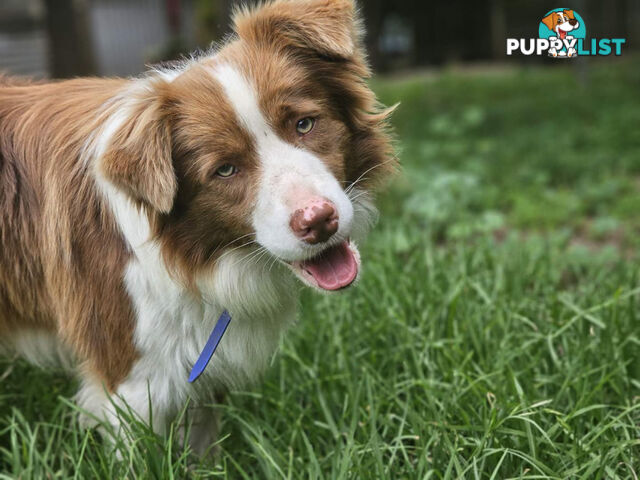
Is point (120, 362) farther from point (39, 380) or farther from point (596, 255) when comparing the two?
point (596, 255)

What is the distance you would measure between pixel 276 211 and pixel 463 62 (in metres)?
17.6

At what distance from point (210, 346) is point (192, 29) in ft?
51.4

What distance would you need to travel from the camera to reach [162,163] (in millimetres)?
2221

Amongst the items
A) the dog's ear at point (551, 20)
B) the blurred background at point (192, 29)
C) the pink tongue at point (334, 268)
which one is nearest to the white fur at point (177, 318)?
the pink tongue at point (334, 268)

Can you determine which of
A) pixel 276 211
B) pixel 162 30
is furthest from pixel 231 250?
pixel 162 30

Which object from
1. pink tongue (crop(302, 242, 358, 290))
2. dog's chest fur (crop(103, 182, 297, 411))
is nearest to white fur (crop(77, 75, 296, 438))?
dog's chest fur (crop(103, 182, 297, 411))

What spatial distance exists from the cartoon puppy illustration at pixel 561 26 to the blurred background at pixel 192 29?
3.13 metres

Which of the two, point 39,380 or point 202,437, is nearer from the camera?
point 202,437

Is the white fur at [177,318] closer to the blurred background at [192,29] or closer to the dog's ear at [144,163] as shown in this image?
the dog's ear at [144,163]

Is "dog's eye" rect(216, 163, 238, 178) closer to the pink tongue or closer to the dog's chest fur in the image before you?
Answer: the dog's chest fur

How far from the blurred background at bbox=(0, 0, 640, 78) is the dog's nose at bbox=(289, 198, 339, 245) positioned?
18.9 ft

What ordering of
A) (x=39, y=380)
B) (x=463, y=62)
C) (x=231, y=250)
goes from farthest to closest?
(x=463, y=62) → (x=39, y=380) → (x=231, y=250)

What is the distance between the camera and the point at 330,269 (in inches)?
94.6

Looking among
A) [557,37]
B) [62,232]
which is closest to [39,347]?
[62,232]
